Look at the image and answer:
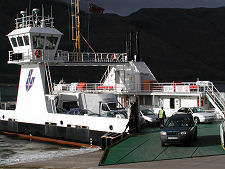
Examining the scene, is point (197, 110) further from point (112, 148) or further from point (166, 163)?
point (166, 163)

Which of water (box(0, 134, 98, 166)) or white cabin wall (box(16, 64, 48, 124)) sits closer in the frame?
water (box(0, 134, 98, 166))

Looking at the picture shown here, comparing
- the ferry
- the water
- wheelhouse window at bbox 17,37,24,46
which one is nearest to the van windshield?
the ferry

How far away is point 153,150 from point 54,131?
40.4 ft

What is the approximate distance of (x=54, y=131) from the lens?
1188 inches

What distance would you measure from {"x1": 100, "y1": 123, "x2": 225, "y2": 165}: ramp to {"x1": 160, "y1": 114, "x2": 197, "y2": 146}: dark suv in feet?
1.43

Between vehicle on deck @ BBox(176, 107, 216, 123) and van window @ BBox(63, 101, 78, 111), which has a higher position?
van window @ BBox(63, 101, 78, 111)

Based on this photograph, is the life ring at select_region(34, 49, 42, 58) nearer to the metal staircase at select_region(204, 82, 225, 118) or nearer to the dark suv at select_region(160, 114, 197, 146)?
the metal staircase at select_region(204, 82, 225, 118)

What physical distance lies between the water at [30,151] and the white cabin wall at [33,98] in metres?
2.00

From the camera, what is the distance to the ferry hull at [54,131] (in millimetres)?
27188

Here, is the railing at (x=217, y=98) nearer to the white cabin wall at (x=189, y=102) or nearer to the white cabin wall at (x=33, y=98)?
the white cabin wall at (x=189, y=102)

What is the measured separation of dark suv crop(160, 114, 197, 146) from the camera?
63.8ft

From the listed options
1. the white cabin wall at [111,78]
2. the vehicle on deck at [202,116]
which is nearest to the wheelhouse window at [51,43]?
the white cabin wall at [111,78]

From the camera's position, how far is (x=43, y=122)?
3119cm

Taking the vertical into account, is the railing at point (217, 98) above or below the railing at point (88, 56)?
below
